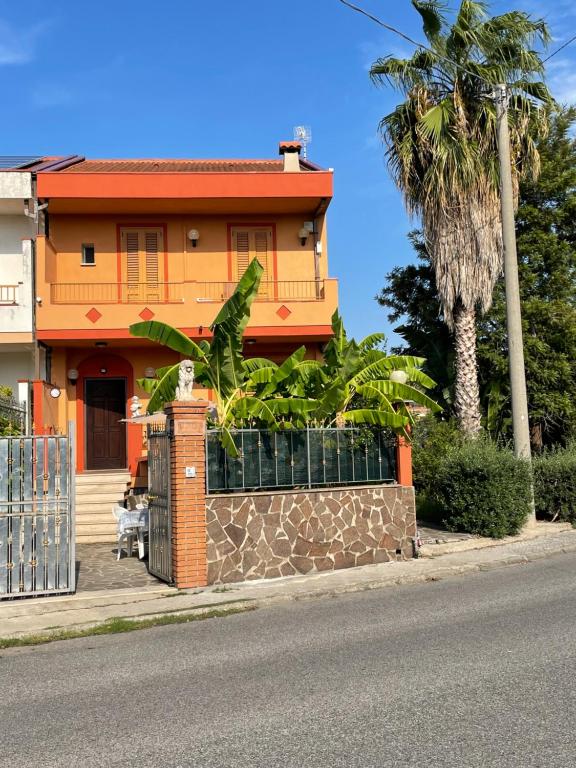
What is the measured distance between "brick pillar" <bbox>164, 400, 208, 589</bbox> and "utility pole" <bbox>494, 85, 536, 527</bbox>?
7559 millimetres

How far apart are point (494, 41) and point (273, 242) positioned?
8.07 m

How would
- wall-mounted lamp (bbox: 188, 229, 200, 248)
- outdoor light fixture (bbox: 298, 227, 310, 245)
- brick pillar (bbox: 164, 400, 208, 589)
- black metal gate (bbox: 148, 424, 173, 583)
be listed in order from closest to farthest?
brick pillar (bbox: 164, 400, 208, 589)
black metal gate (bbox: 148, 424, 173, 583)
wall-mounted lamp (bbox: 188, 229, 200, 248)
outdoor light fixture (bbox: 298, 227, 310, 245)

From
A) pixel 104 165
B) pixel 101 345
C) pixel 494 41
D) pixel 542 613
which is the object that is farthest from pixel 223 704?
pixel 104 165

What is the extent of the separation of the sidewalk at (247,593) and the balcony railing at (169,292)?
982 centimetres

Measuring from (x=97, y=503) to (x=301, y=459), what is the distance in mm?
7328

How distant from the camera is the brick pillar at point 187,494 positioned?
1086cm

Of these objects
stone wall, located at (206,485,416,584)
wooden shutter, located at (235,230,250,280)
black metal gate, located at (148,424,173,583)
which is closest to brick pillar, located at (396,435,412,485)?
stone wall, located at (206,485,416,584)

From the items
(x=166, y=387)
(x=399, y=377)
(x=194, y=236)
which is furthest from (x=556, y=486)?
(x=194, y=236)

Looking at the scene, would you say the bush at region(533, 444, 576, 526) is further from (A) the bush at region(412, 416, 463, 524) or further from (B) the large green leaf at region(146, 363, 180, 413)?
(B) the large green leaf at region(146, 363, 180, 413)

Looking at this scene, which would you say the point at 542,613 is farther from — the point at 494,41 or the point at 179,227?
the point at 179,227

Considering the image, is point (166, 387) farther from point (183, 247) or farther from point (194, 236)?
point (183, 247)

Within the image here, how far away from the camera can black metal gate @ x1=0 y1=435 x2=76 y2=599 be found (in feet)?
32.9

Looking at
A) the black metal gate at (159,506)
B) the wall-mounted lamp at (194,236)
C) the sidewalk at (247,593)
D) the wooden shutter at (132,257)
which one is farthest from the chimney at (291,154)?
the sidewalk at (247,593)

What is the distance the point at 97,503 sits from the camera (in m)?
17.6
